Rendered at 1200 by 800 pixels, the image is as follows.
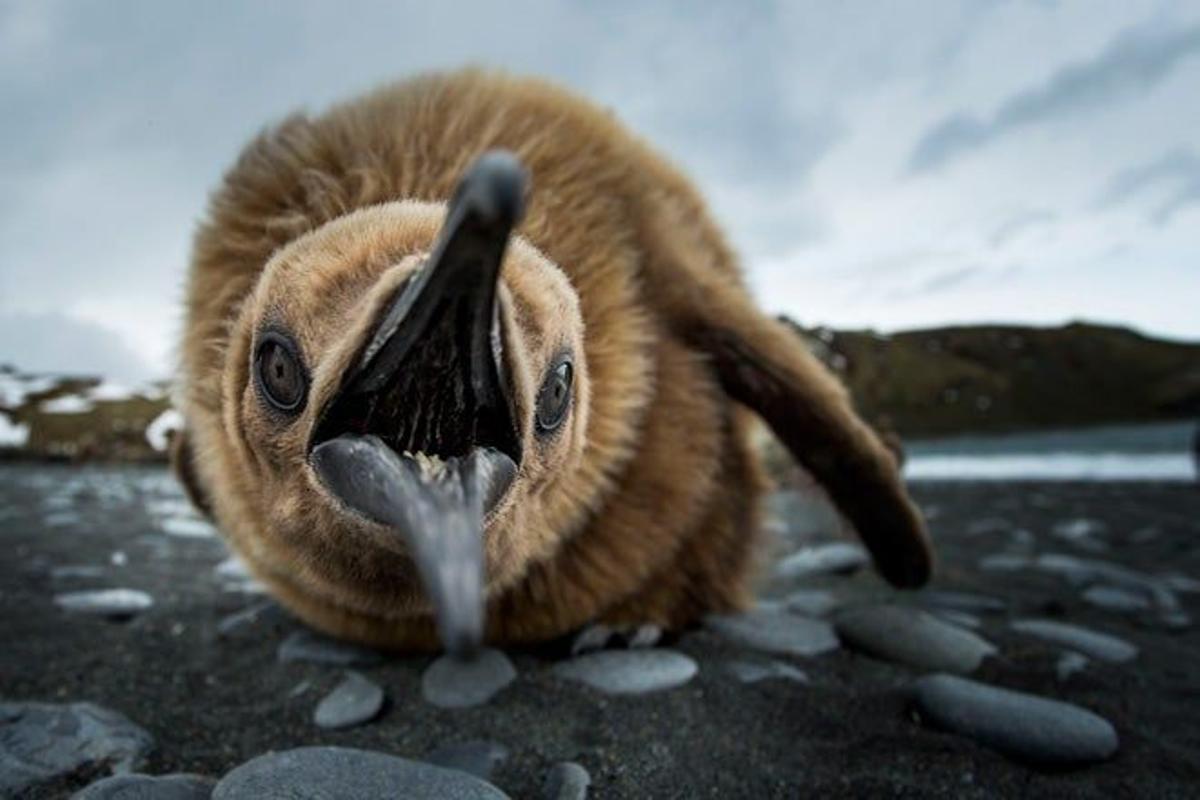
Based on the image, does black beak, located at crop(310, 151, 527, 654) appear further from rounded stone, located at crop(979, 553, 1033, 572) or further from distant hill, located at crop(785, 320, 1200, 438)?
distant hill, located at crop(785, 320, 1200, 438)

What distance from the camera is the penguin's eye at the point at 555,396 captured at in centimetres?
151

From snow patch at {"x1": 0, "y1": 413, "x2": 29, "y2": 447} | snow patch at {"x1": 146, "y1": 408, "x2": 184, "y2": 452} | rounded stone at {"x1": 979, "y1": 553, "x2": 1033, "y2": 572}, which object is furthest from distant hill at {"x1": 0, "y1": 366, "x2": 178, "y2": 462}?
rounded stone at {"x1": 979, "y1": 553, "x2": 1033, "y2": 572}

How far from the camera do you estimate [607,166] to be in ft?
9.00

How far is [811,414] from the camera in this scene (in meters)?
2.72

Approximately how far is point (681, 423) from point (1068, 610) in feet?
7.00

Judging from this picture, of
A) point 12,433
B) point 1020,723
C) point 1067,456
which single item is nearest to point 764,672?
point 1020,723

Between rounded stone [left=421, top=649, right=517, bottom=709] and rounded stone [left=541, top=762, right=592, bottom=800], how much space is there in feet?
1.49

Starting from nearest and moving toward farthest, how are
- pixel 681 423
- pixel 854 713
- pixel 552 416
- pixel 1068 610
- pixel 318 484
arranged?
pixel 318 484 → pixel 552 416 → pixel 854 713 → pixel 681 423 → pixel 1068 610

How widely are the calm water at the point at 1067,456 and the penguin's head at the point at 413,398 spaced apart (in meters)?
10.0

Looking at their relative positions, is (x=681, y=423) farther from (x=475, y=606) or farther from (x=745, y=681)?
(x=475, y=606)

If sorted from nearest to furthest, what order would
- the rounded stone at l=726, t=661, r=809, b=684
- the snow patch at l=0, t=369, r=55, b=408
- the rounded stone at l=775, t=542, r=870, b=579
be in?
the rounded stone at l=726, t=661, r=809, b=684
the rounded stone at l=775, t=542, r=870, b=579
the snow patch at l=0, t=369, r=55, b=408

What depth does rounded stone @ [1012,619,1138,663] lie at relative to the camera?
287cm

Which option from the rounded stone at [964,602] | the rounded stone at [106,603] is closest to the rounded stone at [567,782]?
the rounded stone at [106,603]

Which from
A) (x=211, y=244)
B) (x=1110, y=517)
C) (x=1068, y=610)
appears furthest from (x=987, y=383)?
(x=211, y=244)
